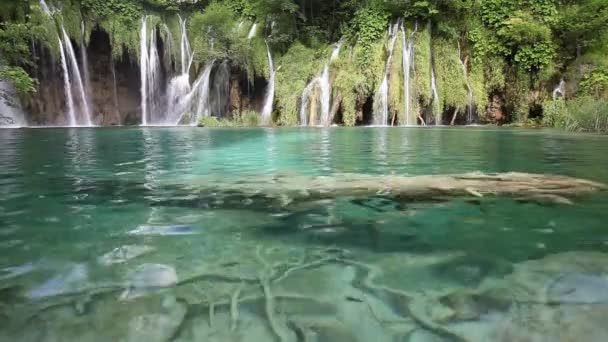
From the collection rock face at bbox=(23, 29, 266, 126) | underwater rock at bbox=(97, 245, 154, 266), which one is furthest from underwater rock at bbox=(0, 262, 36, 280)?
rock face at bbox=(23, 29, 266, 126)

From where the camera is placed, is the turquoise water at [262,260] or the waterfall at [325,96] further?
the waterfall at [325,96]

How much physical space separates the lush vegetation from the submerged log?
533 inches

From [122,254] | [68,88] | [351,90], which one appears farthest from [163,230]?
[68,88]

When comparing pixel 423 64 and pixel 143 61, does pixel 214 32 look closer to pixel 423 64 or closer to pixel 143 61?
pixel 143 61

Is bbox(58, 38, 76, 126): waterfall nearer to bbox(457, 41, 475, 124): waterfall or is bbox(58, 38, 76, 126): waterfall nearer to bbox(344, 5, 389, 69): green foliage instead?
bbox(344, 5, 389, 69): green foliage

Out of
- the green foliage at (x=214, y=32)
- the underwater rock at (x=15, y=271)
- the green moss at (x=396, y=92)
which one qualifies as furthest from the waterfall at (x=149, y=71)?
the underwater rock at (x=15, y=271)

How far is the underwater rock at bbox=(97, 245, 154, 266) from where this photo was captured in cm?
215

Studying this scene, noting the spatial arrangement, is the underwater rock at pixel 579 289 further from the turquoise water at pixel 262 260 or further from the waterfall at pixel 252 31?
the waterfall at pixel 252 31

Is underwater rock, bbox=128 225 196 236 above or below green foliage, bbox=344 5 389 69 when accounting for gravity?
below

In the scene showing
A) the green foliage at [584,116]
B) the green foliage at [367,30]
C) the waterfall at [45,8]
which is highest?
the waterfall at [45,8]

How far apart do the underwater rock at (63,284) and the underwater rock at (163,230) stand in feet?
1.99

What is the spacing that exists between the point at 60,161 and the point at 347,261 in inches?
223

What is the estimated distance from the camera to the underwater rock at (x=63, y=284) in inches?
70.1

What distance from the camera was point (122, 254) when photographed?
2.25 m
